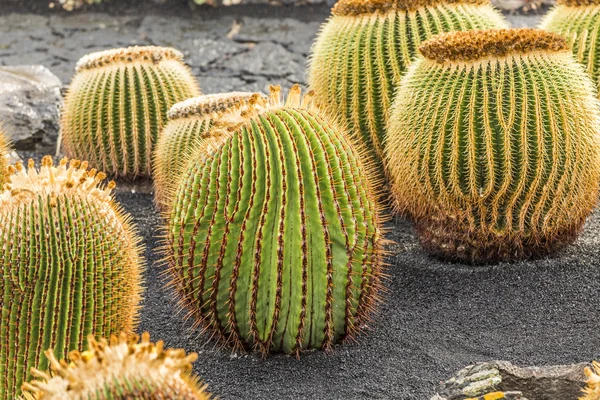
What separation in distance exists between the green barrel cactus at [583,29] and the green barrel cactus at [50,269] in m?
2.93

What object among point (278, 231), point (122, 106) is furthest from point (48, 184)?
point (122, 106)

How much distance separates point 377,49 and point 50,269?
2.33 m

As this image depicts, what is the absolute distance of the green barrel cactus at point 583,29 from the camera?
457cm

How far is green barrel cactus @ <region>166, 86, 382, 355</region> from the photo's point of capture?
2.94m

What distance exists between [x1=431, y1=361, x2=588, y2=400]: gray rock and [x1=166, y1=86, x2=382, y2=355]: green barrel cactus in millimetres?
551

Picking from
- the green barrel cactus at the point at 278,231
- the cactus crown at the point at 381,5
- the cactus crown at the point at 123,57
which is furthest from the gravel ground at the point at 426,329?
the cactus crown at the point at 381,5

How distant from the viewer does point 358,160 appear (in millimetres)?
3078

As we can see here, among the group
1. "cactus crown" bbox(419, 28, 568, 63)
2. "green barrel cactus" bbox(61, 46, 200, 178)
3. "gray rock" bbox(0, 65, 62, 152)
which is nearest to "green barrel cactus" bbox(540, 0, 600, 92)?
"cactus crown" bbox(419, 28, 568, 63)

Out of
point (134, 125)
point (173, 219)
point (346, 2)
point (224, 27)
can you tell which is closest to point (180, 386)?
point (173, 219)

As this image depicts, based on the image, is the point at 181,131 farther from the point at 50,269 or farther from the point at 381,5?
the point at 50,269

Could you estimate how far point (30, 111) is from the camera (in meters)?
6.49

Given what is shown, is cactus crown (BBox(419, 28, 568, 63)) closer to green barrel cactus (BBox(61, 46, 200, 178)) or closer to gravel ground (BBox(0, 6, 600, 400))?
gravel ground (BBox(0, 6, 600, 400))

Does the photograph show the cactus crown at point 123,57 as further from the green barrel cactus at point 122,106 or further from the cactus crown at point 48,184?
the cactus crown at point 48,184

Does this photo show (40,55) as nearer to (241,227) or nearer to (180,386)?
(241,227)
